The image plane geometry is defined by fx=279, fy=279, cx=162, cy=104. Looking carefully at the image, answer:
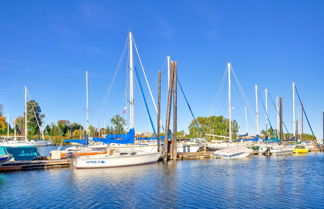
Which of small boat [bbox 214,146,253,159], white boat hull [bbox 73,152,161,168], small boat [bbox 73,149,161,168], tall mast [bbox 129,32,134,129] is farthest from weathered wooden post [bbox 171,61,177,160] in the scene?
small boat [bbox 214,146,253,159]

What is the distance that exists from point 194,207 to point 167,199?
9.15 feet

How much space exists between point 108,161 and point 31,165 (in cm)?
999

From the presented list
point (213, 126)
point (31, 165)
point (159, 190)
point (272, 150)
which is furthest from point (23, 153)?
point (213, 126)

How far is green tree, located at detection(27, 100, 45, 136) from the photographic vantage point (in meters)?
138

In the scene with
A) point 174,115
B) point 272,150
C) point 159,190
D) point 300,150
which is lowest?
point 300,150

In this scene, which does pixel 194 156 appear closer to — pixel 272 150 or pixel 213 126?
pixel 272 150

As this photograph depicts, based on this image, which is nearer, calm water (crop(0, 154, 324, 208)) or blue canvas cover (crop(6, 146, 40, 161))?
calm water (crop(0, 154, 324, 208))

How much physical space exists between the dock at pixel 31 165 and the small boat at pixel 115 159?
356 cm

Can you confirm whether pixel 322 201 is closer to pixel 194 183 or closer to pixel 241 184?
pixel 241 184

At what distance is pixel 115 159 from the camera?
3841cm

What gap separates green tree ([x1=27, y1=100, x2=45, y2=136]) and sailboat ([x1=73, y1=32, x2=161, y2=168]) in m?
104

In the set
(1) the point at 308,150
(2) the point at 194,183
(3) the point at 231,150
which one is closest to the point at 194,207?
(2) the point at 194,183

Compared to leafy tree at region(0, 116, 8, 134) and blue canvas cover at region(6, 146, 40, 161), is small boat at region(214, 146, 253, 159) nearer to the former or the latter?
blue canvas cover at region(6, 146, 40, 161)

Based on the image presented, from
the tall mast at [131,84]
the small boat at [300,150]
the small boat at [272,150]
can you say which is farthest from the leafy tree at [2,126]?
the small boat at [300,150]
